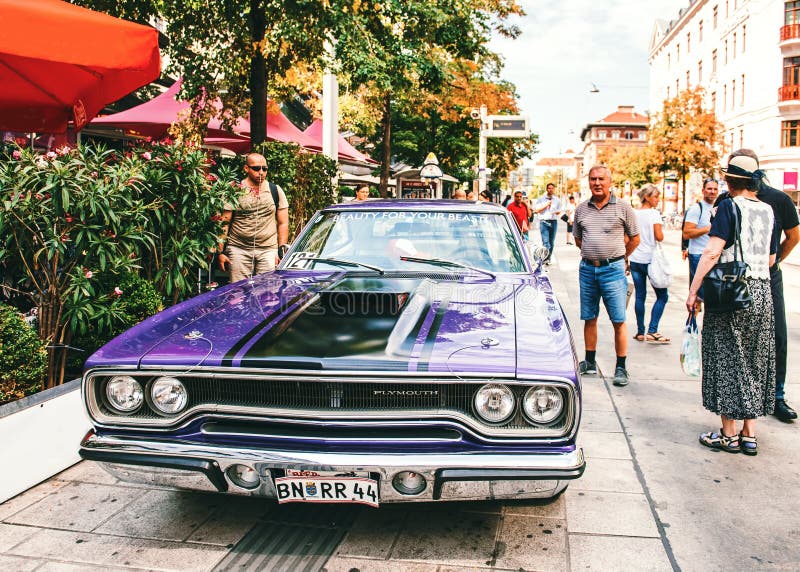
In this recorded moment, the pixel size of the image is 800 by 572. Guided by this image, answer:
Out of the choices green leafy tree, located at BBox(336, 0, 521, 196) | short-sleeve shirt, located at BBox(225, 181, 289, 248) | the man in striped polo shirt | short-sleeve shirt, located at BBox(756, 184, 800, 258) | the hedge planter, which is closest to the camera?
the hedge planter

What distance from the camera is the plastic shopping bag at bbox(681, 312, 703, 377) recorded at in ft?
14.2

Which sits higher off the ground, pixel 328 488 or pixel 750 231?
pixel 750 231

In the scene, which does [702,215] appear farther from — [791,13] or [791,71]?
[791,13]

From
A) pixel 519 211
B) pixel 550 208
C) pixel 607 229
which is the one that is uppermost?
pixel 550 208

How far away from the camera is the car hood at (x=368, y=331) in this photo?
9.04ft

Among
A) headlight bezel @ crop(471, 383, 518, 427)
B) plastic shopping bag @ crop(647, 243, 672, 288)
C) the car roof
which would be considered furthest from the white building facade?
headlight bezel @ crop(471, 383, 518, 427)

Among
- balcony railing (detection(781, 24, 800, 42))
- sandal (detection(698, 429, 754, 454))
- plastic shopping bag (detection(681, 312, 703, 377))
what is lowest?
sandal (detection(698, 429, 754, 454))

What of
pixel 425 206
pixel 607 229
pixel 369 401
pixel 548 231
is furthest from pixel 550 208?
pixel 369 401

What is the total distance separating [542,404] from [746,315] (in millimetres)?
2105

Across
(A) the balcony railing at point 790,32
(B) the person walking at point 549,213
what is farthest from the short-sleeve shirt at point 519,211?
(A) the balcony railing at point 790,32

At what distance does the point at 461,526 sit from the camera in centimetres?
328

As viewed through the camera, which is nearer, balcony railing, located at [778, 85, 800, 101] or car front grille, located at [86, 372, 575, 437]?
car front grille, located at [86, 372, 575, 437]

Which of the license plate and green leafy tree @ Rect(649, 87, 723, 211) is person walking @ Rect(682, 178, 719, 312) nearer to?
the license plate

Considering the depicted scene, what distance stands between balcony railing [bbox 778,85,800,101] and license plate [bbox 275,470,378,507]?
45.1 m
